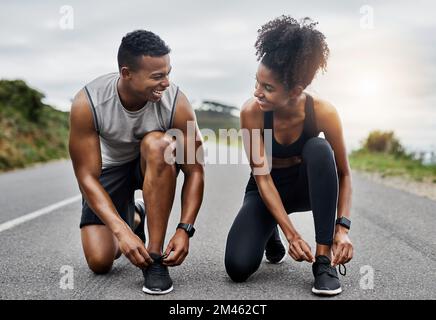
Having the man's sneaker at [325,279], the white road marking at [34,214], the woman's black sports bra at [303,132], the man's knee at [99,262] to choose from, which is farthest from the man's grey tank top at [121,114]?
the white road marking at [34,214]

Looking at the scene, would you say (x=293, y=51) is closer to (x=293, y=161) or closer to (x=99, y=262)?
(x=293, y=161)

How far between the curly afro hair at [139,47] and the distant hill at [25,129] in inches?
402

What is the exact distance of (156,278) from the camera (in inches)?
137

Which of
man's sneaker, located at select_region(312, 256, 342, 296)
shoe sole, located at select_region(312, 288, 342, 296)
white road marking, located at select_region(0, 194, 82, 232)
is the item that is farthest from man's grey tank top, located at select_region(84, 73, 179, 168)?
white road marking, located at select_region(0, 194, 82, 232)

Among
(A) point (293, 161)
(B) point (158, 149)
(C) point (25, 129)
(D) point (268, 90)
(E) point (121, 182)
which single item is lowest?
(C) point (25, 129)

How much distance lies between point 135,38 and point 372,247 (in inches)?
96.2

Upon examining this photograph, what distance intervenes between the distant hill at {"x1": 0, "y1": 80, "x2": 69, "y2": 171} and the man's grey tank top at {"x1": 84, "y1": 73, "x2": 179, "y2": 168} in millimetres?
9953

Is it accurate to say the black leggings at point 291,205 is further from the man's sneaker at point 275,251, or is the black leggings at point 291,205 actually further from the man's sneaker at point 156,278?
the man's sneaker at point 156,278

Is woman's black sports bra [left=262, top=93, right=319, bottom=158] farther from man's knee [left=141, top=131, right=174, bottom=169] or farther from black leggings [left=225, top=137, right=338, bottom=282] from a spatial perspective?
man's knee [left=141, top=131, right=174, bottom=169]

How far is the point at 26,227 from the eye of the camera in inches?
222

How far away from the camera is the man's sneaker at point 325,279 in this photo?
3.39 m

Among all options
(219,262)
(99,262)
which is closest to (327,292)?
(219,262)

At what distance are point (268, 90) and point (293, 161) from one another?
2.25ft

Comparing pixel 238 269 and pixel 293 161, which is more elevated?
pixel 293 161
